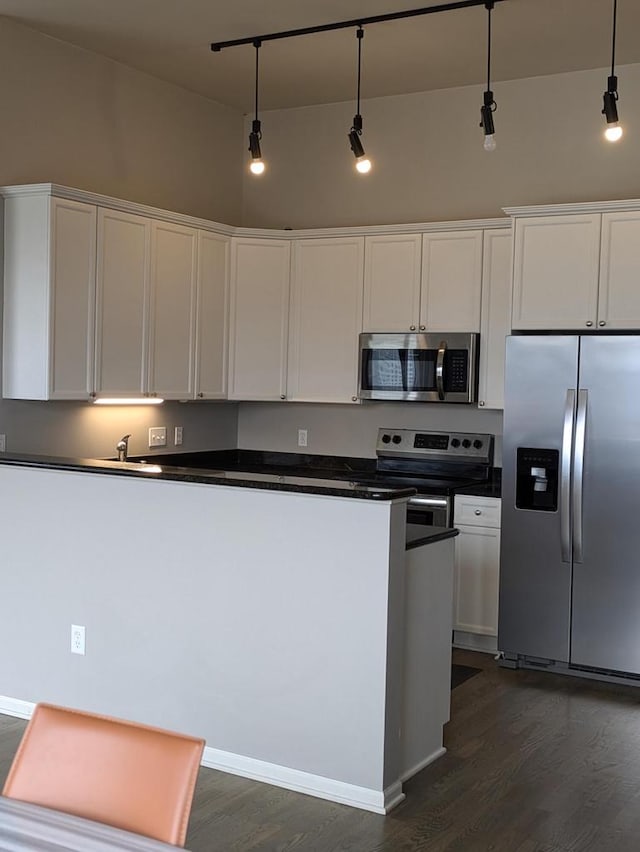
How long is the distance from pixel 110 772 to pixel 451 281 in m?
4.25

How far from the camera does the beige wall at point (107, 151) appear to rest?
4922 mm

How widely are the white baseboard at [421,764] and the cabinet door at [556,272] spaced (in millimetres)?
2259

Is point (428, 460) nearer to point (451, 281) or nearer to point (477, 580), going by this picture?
point (477, 580)

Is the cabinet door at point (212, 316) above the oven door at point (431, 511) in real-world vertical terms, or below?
above

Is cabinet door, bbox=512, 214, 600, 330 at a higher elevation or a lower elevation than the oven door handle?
higher

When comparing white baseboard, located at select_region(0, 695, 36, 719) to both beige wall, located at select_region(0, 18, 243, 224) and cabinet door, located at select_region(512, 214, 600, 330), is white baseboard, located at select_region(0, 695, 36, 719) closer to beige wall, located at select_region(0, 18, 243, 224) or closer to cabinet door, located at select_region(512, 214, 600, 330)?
beige wall, located at select_region(0, 18, 243, 224)

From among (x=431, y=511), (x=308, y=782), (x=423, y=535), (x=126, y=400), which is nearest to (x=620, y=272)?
(x=431, y=511)

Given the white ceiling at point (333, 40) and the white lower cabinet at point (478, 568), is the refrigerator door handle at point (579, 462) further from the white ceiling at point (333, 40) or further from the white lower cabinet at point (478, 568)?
the white ceiling at point (333, 40)

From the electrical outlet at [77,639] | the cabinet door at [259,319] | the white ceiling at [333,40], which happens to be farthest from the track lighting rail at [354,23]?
the electrical outlet at [77,639]

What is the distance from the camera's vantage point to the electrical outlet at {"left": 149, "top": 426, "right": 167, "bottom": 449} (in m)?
5.84

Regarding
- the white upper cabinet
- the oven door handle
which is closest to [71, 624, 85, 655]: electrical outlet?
the white upper cabinet

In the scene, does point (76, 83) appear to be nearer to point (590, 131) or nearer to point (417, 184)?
point (417, 184)

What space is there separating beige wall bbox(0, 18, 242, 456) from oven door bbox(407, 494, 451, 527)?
161 cm

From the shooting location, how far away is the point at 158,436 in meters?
5.89
